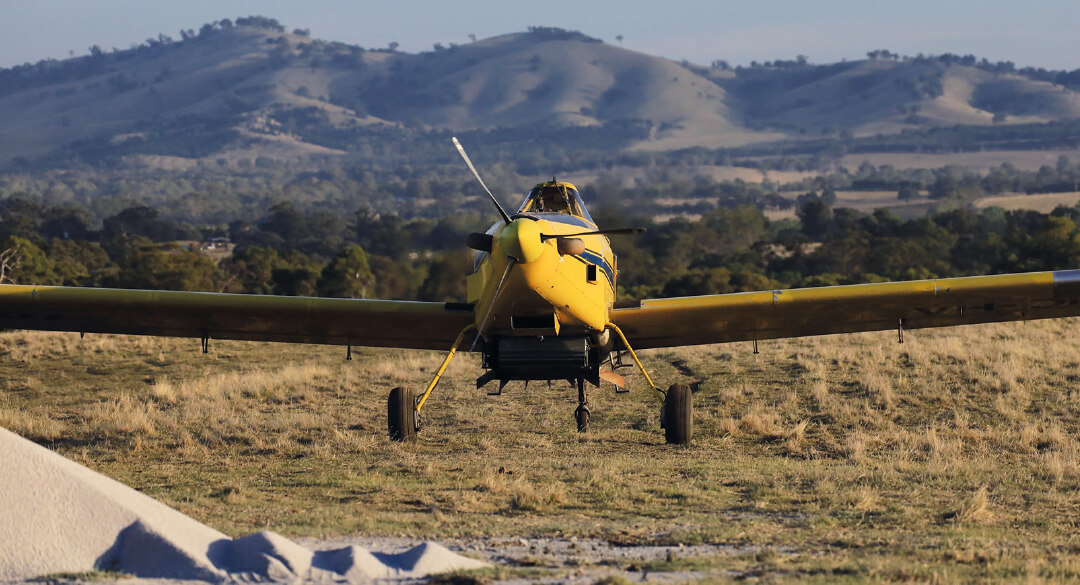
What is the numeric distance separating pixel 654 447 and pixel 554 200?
372 centimetres

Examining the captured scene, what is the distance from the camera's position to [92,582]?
27.8ft

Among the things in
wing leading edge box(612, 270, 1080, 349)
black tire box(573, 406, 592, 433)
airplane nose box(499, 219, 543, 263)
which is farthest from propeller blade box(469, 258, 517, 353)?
black tire box(573, 406, 592, 433)

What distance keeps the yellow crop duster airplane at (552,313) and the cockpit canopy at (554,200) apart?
20mm

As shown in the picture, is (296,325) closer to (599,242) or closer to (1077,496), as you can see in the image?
(599,242)

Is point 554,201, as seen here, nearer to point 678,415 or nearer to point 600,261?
point 600,261

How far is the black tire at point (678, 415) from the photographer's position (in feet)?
54.8

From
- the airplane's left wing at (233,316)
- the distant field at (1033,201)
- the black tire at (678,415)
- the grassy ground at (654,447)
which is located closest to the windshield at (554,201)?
the airplane's left wing at (233,316)

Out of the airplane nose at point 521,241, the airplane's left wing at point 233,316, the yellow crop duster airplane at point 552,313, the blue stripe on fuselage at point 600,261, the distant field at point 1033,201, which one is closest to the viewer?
the airplane nose at point 521,241

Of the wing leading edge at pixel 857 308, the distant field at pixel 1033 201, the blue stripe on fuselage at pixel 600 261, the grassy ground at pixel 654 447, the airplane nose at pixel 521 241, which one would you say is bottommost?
the grassy ground at pixel 654 447

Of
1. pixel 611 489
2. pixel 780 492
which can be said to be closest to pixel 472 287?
pixel 611 489

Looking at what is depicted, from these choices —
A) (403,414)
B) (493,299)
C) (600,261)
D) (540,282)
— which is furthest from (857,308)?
(403,414)

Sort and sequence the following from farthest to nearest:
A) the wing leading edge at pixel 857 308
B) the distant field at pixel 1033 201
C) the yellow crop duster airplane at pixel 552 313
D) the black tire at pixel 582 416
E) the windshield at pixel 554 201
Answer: the distant field at pixel 1033 201, the black tire at pixel 582 416, the windshield at pixel 554 201, the wing leading edge at pixel 857 308, the yellow crop duster airplane at pixel 552 313

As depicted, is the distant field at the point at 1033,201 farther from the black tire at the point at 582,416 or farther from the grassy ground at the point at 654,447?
the black tire at the point at 582,416

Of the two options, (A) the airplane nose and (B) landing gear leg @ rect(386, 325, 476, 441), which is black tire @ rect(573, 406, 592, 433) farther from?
(A) the airplane nose
